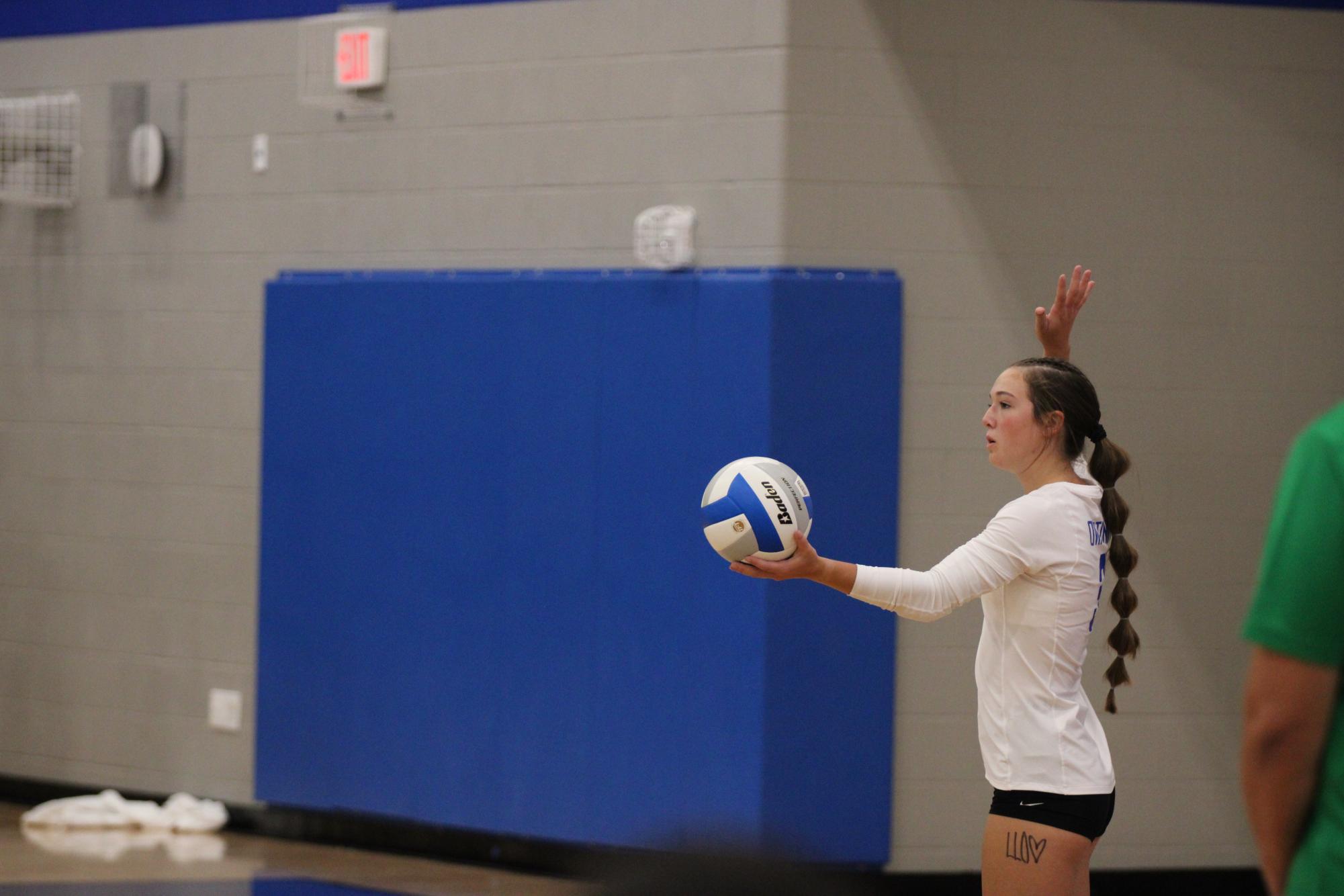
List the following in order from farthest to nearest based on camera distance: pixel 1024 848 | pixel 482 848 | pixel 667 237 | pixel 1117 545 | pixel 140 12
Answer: pixel 140 12 → pixel 482 848 → pixel 667 237 → pixel 1117 545 → pixel 1024 848

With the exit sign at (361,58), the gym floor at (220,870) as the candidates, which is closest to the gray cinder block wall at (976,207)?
the exit sign at (361,58)

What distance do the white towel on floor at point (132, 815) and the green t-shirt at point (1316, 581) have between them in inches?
185

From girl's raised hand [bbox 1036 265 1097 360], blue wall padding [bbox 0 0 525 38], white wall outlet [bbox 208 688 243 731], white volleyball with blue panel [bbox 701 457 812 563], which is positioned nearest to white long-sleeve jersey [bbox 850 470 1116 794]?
white volleyball with blue panel [bbox 701 457 812 563]

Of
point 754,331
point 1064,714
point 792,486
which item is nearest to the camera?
point 1064,714

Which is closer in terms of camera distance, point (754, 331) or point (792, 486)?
point (792, 486)

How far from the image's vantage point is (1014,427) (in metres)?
2.80

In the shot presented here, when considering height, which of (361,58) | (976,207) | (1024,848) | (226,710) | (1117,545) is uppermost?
(361,58)

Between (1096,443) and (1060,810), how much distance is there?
0.70 metres

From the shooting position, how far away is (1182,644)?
483 centimetres

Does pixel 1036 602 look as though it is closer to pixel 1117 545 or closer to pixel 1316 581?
pixel 1117 545

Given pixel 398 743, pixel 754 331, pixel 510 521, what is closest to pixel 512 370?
pixel 510 521

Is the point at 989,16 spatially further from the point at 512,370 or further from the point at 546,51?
the point at 512,370

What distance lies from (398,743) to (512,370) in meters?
1.36

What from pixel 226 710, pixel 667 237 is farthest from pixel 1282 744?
pixel 226 710
